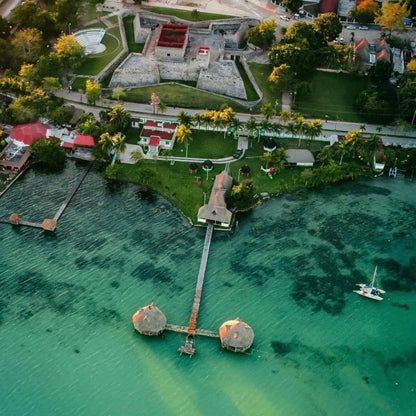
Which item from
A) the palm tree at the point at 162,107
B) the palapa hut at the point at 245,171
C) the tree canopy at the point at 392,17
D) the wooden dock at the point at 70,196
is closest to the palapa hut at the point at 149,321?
the wooden dock at the point at 70,196

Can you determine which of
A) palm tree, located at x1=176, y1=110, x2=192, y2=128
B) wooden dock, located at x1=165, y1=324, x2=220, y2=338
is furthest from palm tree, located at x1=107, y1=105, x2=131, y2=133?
wooden dock, located at x1=165, y1=324, x2=220, y2=338

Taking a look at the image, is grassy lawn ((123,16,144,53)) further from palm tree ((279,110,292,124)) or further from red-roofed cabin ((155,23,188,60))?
palm tree ((279,110,292,124))

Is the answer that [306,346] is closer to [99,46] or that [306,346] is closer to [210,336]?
[210,336]

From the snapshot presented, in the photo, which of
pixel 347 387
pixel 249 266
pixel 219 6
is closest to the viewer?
pixel 347 387

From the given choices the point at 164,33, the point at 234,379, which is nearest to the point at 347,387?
the point at 234,379

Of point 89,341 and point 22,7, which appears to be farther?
point 22,7

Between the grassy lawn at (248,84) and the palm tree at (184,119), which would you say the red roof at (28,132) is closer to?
the palm tree at (184,119)
